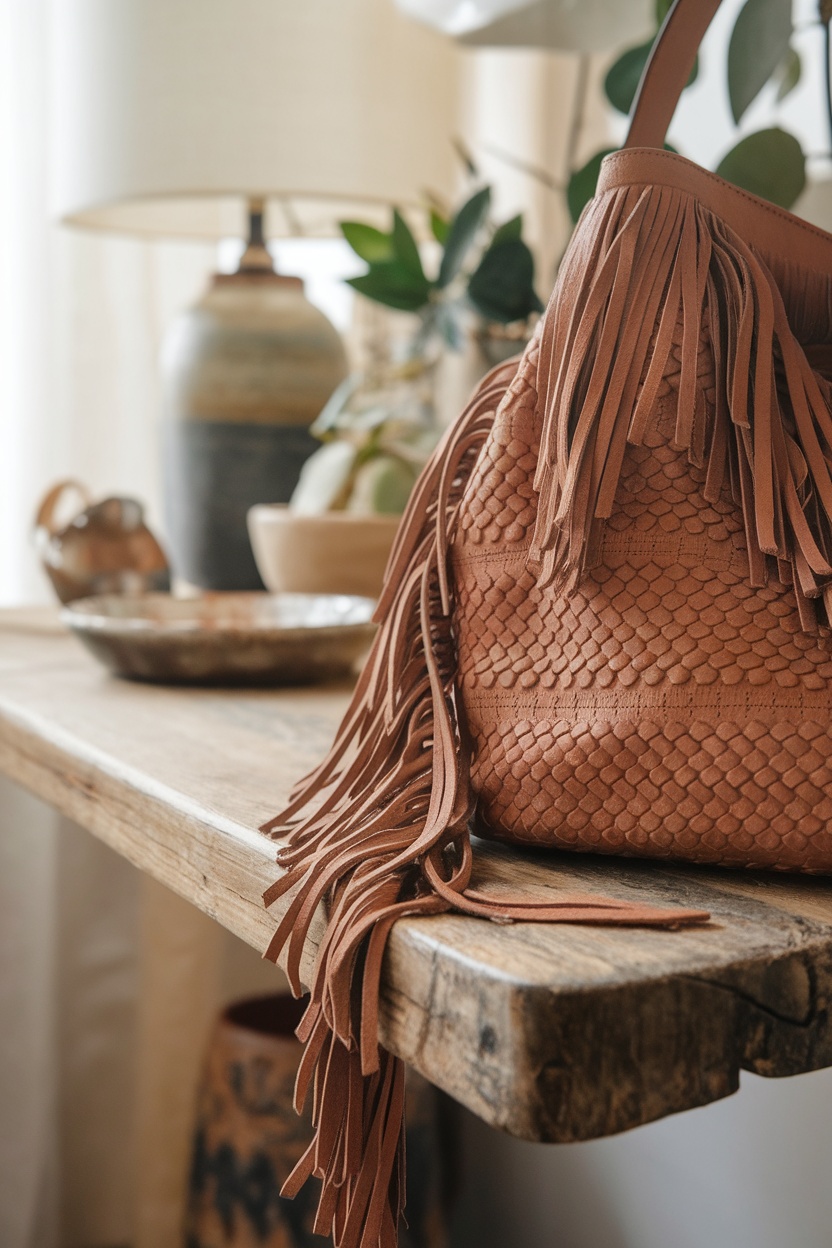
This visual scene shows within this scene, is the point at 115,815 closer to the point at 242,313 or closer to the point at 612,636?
the point at 612,636

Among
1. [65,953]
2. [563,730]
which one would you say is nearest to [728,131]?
[563,730]

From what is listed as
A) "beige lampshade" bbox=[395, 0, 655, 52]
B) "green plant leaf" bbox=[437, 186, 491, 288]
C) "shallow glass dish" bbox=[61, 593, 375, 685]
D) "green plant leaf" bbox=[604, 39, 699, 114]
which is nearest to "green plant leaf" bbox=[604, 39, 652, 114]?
"green plant leaf" bbox=[604, 39, 699, 114]

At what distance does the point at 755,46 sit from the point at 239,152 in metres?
0.55

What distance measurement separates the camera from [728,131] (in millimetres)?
853

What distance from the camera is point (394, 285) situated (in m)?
0.83

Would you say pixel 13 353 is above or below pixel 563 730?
above

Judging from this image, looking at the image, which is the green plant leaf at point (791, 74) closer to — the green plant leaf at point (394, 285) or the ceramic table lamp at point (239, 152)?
the green plant leaf at point (394, 285)

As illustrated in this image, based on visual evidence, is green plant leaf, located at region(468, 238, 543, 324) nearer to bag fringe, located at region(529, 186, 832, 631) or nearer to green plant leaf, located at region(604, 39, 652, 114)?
green plant leaf, located at region(604, 39, 652, 114)

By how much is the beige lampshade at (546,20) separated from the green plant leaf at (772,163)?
39cm

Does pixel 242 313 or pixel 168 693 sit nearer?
pixel 168 693

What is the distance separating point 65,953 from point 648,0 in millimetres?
1055

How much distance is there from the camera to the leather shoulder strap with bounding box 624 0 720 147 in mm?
352

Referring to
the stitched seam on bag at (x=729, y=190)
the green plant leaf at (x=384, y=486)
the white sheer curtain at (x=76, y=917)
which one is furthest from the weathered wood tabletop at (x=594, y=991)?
the white sheer curtain at (x=76, y=917)

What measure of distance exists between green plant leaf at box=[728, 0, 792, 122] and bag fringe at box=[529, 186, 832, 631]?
0.28 meters
